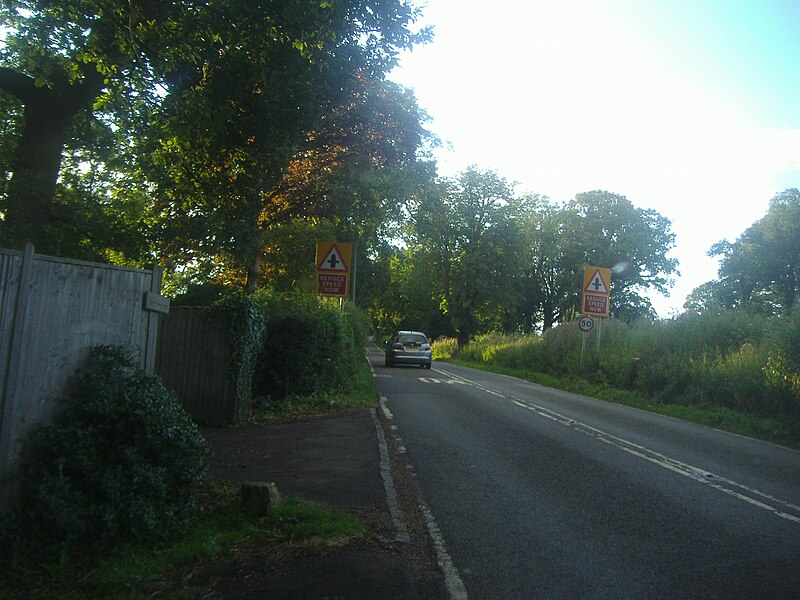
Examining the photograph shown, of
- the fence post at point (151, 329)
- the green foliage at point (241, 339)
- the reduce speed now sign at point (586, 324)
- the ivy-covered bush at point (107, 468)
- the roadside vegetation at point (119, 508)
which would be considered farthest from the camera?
the reduce speed now sign at point (586, 324)

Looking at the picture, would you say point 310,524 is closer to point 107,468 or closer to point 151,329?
point 107,468

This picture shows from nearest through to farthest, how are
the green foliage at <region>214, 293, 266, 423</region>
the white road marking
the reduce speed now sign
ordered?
the white road marking → the green foliage at <region>214, 293, 266, 423</region> → the reduce speed now sign

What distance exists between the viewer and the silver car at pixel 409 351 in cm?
3303

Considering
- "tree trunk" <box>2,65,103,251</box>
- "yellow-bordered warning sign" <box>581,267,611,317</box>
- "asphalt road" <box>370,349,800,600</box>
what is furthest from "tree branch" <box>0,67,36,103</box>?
"yellow-bordered warning sign" <box>581,267,611,317</box>

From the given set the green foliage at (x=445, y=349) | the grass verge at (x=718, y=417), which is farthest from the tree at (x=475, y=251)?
the grass verge at (x=718, y=417)

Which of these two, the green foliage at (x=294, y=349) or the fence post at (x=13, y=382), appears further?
the green foliage at (x=294, y=349)

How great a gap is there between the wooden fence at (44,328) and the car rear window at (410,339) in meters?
27.5

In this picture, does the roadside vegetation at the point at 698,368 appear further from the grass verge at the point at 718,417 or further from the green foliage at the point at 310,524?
the green foliage at the point at 310,524

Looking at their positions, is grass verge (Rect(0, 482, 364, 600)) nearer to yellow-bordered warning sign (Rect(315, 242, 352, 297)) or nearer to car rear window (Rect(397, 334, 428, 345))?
yellow-bordered warning sign (Rect(315, 242, 352, 297))

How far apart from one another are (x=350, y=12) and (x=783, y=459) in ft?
32.1

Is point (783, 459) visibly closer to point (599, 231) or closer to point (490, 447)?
point (490, 447)

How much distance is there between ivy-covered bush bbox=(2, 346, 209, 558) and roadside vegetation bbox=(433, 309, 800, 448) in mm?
11174

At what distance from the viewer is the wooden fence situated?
15.8 feet

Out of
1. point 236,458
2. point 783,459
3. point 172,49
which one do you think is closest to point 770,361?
point 783,459
